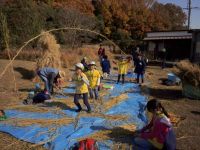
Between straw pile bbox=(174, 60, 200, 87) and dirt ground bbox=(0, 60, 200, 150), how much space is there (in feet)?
2.03

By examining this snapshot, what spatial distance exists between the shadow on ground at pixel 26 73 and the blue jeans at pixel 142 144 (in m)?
9.88

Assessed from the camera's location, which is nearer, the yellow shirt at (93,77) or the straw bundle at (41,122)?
the straw bundle at (41,122)

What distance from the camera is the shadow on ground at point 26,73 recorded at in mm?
15633

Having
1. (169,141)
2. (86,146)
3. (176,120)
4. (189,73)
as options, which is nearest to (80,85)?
(176,120)

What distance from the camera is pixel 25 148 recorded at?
21.1ft

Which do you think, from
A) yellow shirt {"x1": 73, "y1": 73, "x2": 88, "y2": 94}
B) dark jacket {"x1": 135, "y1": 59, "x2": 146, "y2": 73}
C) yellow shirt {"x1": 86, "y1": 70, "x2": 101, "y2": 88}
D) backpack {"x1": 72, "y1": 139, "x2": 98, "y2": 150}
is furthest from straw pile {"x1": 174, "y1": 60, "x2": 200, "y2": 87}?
backpack {"x1": 72, "y1": 139, "x2": 98, "y2": 150}

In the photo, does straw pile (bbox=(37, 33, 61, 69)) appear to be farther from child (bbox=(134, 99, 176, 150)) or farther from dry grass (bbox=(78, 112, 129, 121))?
child (bbox=(134, 99, 176, 150))

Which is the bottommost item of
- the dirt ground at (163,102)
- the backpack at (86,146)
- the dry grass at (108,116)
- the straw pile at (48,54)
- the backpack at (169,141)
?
the dirt ground at (163,102)

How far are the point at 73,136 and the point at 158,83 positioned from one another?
9.00m

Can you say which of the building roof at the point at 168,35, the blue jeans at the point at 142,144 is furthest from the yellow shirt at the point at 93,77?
the building roof at the point at 168,35

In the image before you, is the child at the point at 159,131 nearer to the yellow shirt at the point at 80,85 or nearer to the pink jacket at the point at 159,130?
the pink jacket at the point at 159,130

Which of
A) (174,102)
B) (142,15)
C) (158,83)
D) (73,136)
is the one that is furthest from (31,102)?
(142,15)

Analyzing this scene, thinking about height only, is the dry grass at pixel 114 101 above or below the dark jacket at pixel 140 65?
below

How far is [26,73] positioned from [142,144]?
34.8ft
